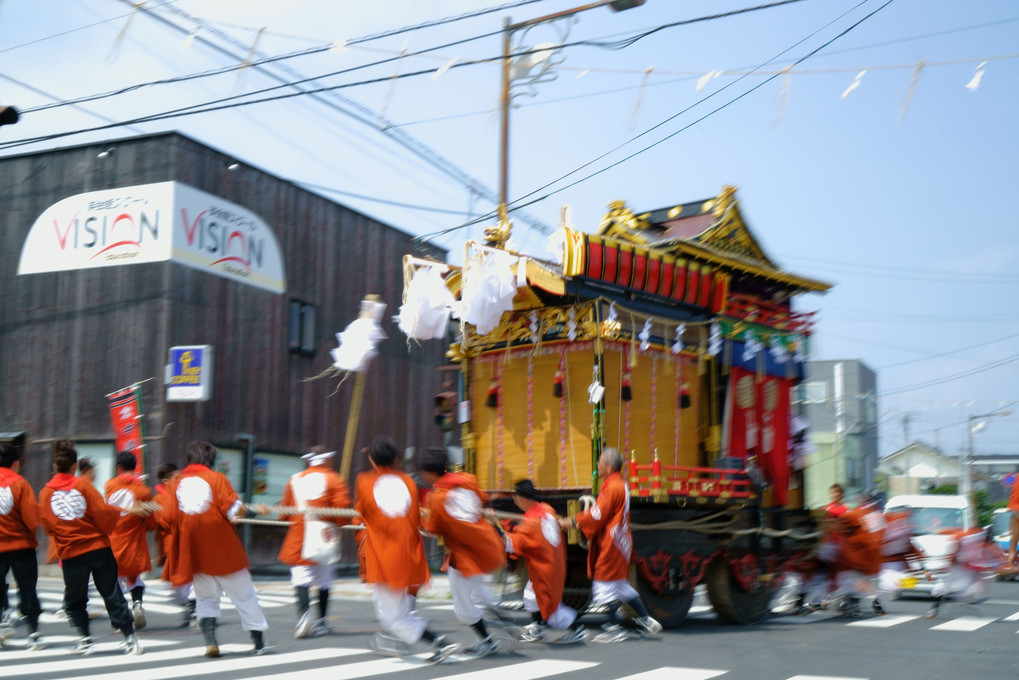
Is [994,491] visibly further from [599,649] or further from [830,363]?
[599,649]

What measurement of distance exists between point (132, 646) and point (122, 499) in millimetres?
2239

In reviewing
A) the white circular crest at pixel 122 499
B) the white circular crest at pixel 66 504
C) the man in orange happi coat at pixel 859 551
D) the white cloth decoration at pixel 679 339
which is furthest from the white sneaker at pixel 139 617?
the man in orange happi coat at pixel 859 551

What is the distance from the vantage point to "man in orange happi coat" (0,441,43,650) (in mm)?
8398

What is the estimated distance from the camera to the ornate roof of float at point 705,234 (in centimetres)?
1184

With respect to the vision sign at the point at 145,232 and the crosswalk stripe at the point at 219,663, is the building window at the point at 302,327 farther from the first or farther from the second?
the crosswalk stripe at the point at 219,663

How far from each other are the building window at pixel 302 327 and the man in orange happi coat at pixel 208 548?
12.4 m

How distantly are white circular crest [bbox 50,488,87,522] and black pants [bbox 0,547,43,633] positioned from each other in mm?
665

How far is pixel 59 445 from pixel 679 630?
20.9 feet

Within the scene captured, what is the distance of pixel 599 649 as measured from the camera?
8.83 m

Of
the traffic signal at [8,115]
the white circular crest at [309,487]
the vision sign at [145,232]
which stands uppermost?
the vision sign at [145,232]

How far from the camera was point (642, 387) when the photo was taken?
37.0 feet

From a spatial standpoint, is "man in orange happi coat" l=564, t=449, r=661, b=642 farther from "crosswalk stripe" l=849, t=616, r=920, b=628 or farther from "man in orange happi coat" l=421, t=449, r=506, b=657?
"crosswalk stripe" l=849, t=616, r=920, b=628

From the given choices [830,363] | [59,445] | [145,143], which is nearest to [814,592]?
[59,445]

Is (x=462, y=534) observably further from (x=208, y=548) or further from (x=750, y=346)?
(x=750, y=346)
